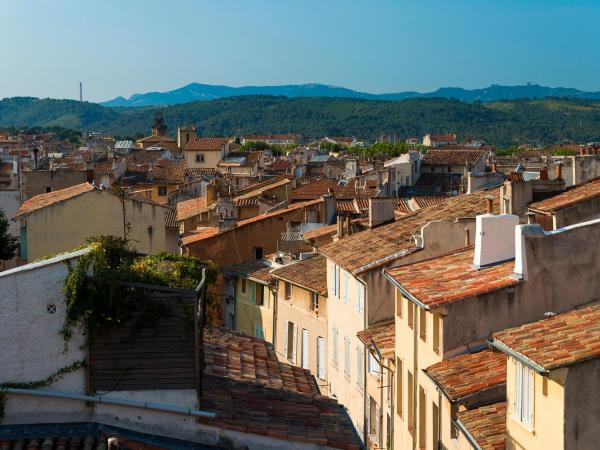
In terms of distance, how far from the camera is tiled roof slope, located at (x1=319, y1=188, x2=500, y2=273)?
28.8 meters

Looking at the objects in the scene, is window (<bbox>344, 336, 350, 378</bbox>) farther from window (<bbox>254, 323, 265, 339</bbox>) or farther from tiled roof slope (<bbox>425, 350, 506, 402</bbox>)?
tiled roof slope (<bbox>425, 350, 506, 402</bbox>)

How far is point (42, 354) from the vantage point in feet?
45.8

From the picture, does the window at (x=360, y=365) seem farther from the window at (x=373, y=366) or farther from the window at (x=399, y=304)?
the window at (x=399, y=304)

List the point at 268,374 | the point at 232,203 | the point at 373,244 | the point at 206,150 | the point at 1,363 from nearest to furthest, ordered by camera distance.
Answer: the point at 1,363
the point at 268,374
the point at 373,244
the point at 232,203
the point at 206,150

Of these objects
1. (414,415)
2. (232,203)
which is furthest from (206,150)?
(414,415)

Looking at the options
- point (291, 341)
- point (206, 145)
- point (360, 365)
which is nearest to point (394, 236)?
point (360, 365)

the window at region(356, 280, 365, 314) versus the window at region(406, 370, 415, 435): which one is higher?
the window at region(356, 280, 365, 314)

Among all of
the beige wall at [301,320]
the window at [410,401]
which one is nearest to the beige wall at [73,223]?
the beige wall at [301,320]

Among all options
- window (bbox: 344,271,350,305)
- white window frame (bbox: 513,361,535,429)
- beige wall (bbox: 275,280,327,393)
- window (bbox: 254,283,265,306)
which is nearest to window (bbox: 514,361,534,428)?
white window frame (bbox: 513,361,535,429)

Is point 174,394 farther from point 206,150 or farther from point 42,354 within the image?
point 206,150

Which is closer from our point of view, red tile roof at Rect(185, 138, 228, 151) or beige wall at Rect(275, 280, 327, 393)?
beige wall at Rect(275, 280, 327, 393)

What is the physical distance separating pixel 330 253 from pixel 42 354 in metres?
19.1

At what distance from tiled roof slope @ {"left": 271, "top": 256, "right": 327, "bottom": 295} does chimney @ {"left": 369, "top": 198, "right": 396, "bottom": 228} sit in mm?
2772

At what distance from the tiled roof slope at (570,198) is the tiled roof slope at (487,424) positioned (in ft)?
20.6
